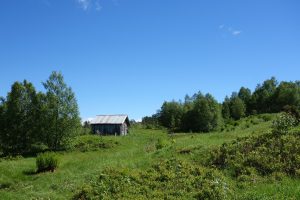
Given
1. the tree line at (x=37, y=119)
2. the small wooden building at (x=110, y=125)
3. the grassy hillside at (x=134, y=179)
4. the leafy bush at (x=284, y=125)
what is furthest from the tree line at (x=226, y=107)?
the grassy hillside at (x=134, y=179)

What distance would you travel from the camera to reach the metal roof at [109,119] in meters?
67.4

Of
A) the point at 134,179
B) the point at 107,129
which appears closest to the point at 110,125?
the point at 107,129

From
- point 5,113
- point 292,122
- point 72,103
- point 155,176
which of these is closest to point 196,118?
point 72,103

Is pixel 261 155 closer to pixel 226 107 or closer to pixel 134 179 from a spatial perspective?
pixel 134 179

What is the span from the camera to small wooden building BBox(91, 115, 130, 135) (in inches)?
2643

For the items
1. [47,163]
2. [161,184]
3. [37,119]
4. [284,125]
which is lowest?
[161,184]

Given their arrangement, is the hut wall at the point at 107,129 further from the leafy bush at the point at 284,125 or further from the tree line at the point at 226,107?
the leafy bush at the point at 284,125

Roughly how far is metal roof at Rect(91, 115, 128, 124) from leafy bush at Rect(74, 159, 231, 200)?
50484 mm

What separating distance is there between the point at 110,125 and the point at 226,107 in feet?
127

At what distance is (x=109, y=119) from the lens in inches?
2707

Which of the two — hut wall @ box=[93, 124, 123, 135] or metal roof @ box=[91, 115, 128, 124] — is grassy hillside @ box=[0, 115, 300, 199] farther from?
metal roof @ box=[91, 115, 128, 124]

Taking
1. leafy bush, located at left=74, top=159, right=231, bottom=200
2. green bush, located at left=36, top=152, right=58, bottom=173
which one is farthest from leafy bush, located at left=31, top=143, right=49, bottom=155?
leafy bush, located at left=74, top=159, right=231, bottom=200

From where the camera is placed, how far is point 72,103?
147 ft

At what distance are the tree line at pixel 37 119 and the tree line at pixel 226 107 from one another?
108 ft
